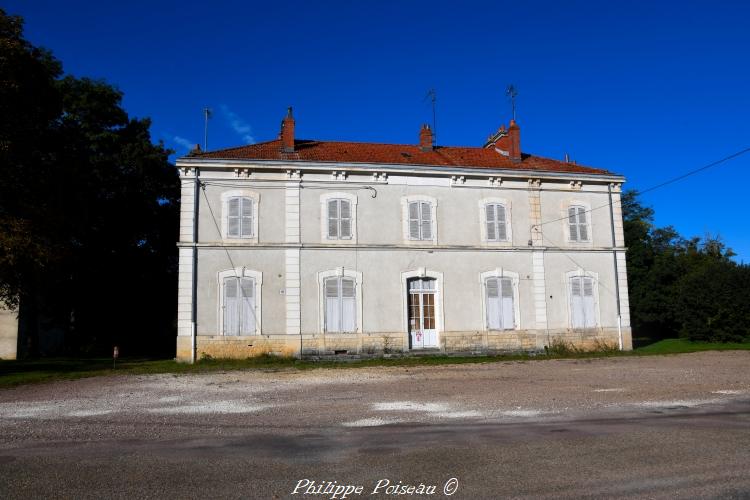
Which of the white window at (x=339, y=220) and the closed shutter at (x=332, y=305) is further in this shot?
the white window at (x=339, y=220)

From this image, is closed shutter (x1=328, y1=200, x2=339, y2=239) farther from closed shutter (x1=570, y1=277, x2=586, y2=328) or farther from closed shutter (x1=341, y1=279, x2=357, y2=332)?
closed shutter (x1=570, y1=277, x2=586, y2=328)

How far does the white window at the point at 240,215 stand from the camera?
1703 centimetres

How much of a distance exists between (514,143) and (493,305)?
6212mm

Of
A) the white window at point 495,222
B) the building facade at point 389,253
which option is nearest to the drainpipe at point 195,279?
the building facade at point 389,253

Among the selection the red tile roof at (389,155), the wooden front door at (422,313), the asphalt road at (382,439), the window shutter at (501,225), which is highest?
the red tile roof at (389,155)

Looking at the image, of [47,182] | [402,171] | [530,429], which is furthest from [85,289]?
[530,429]

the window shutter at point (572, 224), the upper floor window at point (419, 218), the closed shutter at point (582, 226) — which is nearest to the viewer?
the upper floor window at point (419, 218)

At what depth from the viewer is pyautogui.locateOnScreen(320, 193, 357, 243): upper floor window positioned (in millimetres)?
17547

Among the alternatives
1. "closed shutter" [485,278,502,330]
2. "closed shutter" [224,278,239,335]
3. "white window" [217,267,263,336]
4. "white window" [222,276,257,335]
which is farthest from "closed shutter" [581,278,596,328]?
"closed shutter" [224,278,239,335]

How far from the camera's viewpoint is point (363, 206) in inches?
706

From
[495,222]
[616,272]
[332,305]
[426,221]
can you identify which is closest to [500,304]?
[495,222]

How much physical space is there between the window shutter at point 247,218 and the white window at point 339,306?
286 centimetres

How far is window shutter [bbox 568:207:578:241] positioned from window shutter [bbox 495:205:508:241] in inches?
94.5

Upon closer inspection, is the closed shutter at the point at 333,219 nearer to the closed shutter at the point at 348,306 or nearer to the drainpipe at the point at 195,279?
the closed shutter at the point at 348,306
